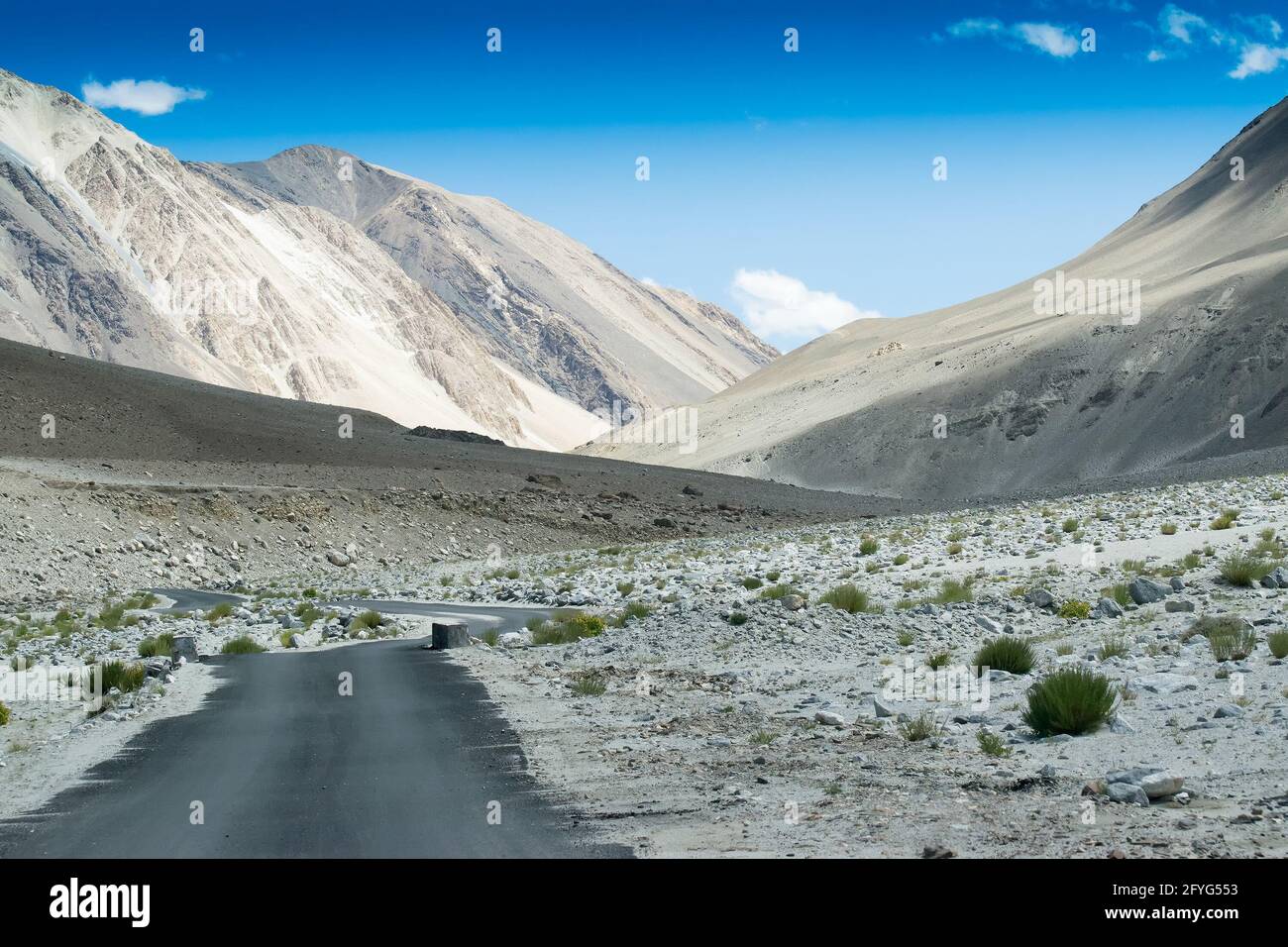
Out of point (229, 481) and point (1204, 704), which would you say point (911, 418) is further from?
point (1204, 704)

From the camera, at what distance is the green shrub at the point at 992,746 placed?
1011cm

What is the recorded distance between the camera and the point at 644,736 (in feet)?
39.9

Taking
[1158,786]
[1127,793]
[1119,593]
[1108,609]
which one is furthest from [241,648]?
[1158,786]

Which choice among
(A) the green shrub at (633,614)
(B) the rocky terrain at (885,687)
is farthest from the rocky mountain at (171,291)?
(A) the green shrub at (633,614)

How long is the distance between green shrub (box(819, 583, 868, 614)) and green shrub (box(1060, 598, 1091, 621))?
11.3ft

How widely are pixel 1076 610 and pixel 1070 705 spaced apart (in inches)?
309

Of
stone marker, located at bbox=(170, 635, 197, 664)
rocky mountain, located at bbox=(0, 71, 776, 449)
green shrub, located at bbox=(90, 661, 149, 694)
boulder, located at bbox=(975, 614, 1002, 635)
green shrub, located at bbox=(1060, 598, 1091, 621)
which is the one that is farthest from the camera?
rocky mountain, located at bbox=(0, 71, 776, 449)

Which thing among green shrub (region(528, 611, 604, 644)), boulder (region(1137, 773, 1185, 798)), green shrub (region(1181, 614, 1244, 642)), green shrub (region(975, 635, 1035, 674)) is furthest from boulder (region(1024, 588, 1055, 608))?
boulder (region(1137, 773, 1185, 798))

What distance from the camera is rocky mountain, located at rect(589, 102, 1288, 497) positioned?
8425 centimetres

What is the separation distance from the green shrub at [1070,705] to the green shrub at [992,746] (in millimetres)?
423

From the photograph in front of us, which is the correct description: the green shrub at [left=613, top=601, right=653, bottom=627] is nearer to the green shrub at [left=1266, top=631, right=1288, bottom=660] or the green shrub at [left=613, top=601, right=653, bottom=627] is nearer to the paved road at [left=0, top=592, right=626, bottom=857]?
the paved road at [left=0, top=592, right=626, bottom=857]

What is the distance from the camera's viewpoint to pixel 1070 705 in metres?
10.4

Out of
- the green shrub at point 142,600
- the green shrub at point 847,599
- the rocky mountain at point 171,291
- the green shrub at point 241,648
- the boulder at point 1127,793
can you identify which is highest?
the rocky mountain at point 171,291

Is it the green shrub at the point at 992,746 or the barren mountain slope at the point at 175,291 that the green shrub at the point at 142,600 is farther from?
the barren mountain slope at the point at 175,291
